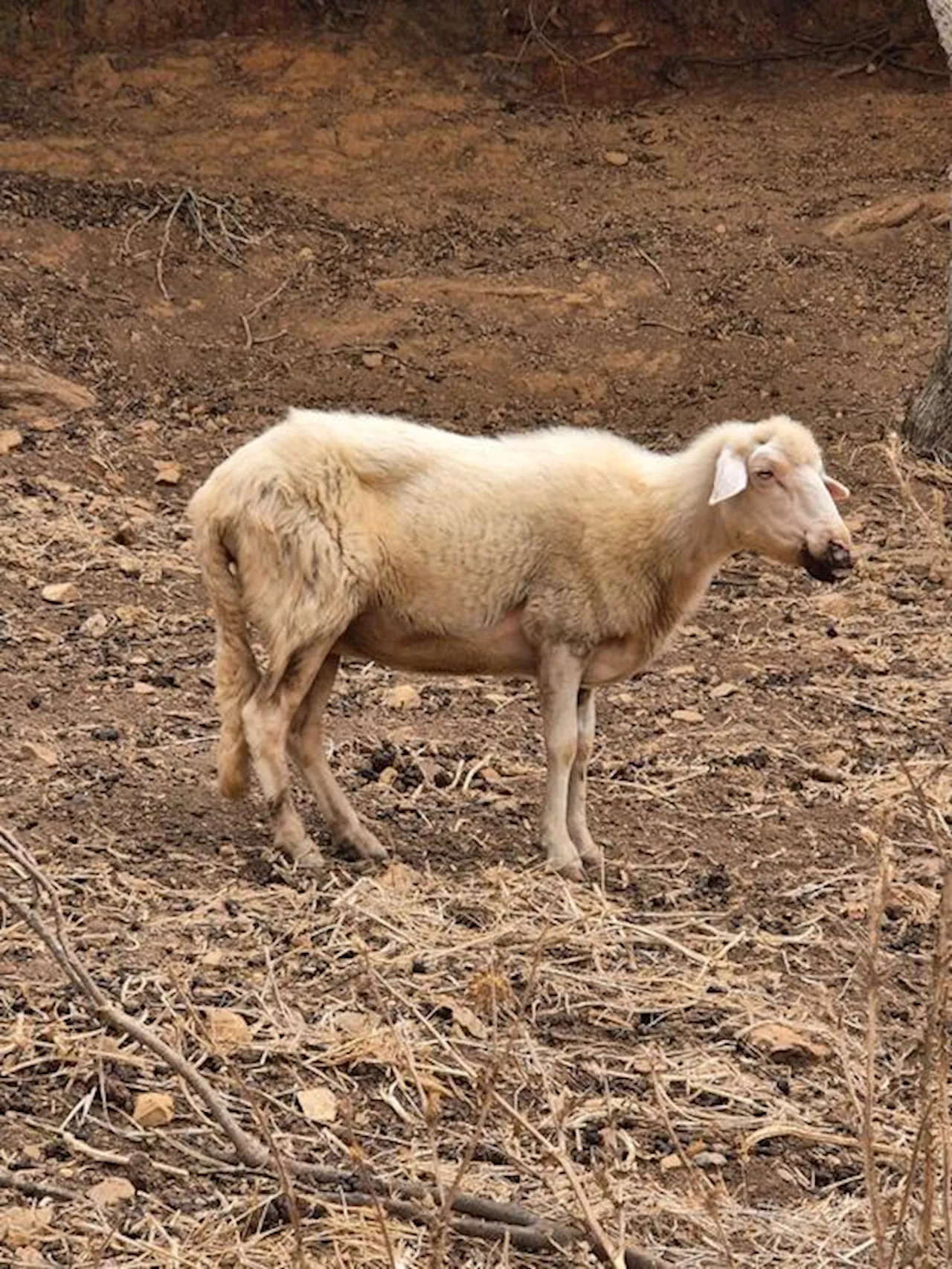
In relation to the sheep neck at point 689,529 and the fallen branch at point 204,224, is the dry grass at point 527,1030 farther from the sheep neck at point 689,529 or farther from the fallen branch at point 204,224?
the fallen branch at point 204,224

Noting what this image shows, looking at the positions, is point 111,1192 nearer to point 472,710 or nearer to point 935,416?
point 472,710

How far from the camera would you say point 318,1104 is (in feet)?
16.6

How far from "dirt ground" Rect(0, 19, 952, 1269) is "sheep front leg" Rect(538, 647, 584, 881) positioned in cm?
14

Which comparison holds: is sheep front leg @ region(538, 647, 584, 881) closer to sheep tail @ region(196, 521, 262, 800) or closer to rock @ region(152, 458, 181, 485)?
sheep tail @ region(196, 521, 262, 800)

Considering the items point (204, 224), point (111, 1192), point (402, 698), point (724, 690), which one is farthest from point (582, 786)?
point (204, 224)

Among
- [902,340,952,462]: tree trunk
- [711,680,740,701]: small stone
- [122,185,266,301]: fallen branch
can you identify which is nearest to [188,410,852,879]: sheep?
[711,680,740,701]: small stone

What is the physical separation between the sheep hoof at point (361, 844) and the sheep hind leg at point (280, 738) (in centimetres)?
13

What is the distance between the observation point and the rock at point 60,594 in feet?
28.0

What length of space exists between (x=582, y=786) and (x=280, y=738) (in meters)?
0.97

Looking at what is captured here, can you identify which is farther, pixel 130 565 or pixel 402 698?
pixel 130 565

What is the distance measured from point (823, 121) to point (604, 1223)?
10909 mm

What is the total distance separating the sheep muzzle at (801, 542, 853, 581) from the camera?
Answer: 6.66m

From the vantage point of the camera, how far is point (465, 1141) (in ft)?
16.2

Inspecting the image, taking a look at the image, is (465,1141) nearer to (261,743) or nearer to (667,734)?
(261,743)
